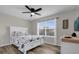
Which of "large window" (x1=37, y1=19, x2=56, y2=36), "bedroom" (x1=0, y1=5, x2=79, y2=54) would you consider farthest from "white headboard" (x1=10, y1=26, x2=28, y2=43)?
"large window" (x1=37, y1=19, x2=56, y2=36)

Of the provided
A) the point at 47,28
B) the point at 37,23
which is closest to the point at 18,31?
the point at 37,23

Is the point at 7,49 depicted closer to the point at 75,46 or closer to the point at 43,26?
the point at 43,26

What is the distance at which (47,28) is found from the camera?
1.43m

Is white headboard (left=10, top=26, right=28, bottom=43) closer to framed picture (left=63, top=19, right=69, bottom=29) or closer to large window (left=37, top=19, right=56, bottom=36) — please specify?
large window (left=37, top=19, right=56, bottom=36)

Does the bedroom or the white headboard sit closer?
the bedroom

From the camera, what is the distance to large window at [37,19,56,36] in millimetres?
1369

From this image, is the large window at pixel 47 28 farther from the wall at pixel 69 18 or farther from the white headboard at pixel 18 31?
the white headboard at pixel 18 31

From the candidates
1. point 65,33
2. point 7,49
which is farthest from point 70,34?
Result: point 7,49

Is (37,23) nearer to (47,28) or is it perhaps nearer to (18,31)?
(47,28)

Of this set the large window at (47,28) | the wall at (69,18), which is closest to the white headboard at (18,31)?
the large window at (47,28)

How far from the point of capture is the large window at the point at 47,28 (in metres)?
1.37

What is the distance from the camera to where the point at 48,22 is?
4.75 ft

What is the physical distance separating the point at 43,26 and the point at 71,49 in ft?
2.26
